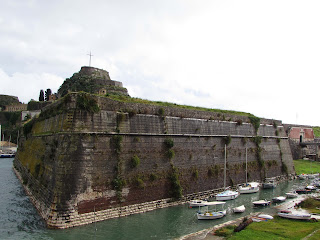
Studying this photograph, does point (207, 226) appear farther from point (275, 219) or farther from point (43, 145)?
point (43, 145)

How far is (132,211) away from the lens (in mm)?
18016

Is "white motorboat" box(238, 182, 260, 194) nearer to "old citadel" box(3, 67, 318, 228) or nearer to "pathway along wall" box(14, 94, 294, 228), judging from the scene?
"old citadel" box(3, 67, 318, 228)

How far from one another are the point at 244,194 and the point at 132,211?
13172 mm

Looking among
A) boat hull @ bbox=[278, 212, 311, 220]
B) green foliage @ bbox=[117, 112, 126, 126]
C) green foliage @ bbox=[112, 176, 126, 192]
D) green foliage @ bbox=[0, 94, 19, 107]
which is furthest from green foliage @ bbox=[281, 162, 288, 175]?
green foliage @ bbox=[0, 94, 19, 107]

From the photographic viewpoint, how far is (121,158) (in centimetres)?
1830

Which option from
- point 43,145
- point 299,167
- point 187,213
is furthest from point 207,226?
point 299,167

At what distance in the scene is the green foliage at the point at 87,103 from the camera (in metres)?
16.7

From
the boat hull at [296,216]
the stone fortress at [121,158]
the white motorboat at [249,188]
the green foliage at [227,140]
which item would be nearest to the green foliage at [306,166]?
the white motorboat at [249,188]

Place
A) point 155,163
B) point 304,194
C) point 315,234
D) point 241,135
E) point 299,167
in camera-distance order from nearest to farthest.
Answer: point 315,234, point 155,163, point 304,194, point 241,135, point 299,167

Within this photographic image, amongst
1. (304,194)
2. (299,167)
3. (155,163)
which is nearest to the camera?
(155,163)

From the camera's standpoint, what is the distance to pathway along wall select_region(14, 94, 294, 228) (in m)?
15.9

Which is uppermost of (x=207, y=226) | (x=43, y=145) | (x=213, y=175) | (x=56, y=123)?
(x=56, y=123)

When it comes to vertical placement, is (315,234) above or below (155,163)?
below

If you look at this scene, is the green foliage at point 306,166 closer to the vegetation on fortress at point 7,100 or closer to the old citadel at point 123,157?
the old citadel at point 123,157
